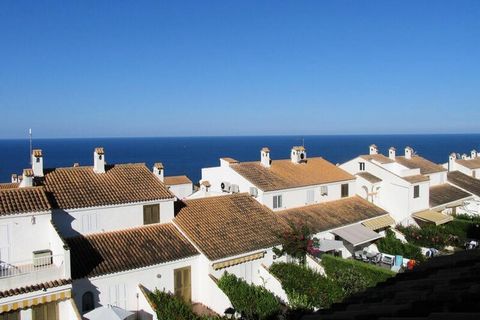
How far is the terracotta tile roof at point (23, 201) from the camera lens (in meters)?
24.5

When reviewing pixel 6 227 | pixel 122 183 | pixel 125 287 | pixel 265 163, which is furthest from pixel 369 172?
→ pixel 6 227

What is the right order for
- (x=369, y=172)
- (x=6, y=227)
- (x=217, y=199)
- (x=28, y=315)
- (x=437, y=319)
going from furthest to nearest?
(x=369, y=172) → (x=217, y=199) → (x=6, y=227) → (x=28, y=315) → (x=437, y=319)

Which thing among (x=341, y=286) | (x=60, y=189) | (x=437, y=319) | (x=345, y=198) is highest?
(x=437, y=319)

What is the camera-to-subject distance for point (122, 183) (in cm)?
3188

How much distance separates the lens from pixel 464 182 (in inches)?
2424

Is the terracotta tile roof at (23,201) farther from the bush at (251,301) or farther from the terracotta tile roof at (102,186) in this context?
the bush at (251,301)

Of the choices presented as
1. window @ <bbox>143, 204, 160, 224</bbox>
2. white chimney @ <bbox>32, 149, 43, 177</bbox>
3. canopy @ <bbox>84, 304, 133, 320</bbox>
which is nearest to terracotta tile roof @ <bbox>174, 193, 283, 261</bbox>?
window @ <bbox>143, 204, 160, 224</bbox>

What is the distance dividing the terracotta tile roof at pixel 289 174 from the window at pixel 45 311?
21463 millimetres

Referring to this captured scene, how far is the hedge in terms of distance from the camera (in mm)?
30406

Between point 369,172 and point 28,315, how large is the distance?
3977 centimetres

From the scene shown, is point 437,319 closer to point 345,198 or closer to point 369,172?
point 345,198

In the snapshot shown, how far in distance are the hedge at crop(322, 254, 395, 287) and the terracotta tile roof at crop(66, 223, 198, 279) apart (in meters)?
10.9

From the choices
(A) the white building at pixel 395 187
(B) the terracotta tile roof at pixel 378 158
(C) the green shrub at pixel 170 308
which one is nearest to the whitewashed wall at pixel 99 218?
(C) the green shrub at pixel 170 308

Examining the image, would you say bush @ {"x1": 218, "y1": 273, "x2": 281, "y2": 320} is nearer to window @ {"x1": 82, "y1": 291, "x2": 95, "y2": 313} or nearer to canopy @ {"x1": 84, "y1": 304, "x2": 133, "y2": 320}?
canopy @ {"x1": 84, "y1": 304, "x2": 133, "y2": 320}
